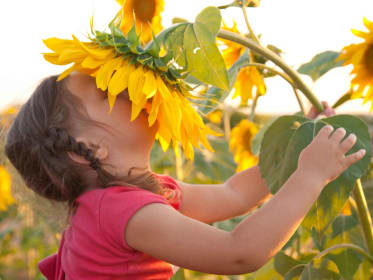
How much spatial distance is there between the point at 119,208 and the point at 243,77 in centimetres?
48

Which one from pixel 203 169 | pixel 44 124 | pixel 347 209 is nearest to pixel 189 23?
pixel 44 124

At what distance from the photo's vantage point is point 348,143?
0.82 m

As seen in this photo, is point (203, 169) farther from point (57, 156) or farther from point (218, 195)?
point (57, 156)

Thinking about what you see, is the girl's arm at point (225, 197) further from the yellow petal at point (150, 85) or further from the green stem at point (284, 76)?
the yellow petal at point (150, 85)

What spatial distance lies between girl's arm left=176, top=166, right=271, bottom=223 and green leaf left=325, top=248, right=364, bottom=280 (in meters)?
0.17

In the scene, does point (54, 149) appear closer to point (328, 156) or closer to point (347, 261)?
point (328, 156)

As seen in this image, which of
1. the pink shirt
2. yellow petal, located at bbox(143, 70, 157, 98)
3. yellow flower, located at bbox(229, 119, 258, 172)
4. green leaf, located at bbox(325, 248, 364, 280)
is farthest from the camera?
yellow flower, located at bbox(229, 119, 258, 172)

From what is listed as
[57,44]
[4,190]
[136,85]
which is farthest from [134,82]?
[4,190]

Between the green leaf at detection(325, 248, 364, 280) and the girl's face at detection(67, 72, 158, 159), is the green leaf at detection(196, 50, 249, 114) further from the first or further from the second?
the green leaf at detection(325, 248, 364, 280)

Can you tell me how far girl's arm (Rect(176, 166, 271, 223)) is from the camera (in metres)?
1.14

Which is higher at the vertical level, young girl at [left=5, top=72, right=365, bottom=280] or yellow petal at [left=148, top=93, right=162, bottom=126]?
yellow petal at [left=148, top=93, right=162, bottom=126]

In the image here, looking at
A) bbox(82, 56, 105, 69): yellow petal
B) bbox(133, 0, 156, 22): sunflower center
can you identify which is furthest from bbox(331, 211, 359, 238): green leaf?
bbox(133, 0, 156, 22): sunflower center

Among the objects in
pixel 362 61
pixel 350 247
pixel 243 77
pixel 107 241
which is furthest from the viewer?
pixel 243 77

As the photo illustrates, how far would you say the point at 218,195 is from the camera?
1.15m
